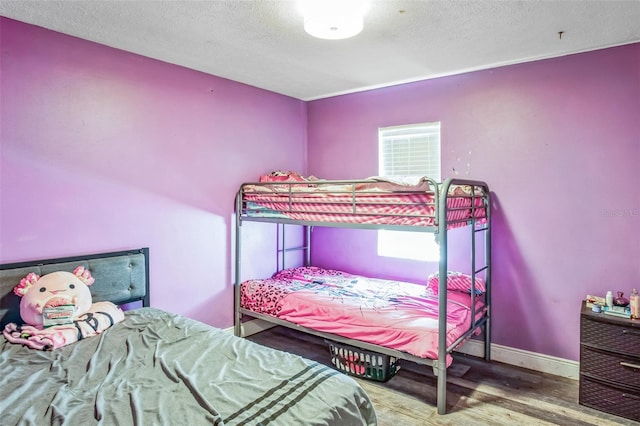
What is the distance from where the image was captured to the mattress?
8.55 feet

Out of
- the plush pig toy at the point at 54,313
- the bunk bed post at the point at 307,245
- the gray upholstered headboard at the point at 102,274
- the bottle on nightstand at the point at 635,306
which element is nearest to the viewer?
the plush pig toy at the point at 54,313

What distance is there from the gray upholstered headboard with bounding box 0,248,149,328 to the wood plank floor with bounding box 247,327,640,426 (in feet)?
5.18

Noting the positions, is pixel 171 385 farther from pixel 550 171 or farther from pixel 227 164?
pixel 550 171

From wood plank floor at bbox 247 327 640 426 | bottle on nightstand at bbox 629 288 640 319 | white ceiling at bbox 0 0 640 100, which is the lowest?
wood plank floor at bbox 247 327 640 426

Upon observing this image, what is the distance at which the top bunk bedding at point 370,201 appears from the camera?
2590 millimetres

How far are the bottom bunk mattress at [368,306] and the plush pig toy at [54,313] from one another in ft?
4.47

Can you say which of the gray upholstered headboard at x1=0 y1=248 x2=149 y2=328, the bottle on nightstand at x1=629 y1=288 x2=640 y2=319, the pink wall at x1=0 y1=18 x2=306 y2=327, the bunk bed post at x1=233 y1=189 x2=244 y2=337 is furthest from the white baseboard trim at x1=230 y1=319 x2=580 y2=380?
the gray upholstered headboard at x1=0 y1=248 x2=149 y2=328

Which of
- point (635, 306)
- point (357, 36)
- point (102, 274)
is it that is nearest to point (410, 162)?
point (357, 36)

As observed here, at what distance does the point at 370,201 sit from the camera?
284 centimetres

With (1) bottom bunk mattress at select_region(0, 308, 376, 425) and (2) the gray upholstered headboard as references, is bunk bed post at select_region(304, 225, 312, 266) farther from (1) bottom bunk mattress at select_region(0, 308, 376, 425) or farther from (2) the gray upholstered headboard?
(1) bottom bunk mattress at select_region(0, 308, 376, 425)

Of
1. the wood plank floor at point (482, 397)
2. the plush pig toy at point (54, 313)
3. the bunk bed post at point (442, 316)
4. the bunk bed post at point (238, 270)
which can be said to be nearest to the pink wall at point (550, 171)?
the wood plank floor at point (482, 397)

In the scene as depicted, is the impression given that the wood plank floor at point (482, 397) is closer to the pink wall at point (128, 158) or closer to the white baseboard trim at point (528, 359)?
the white baseboard trim at point (528, 359)

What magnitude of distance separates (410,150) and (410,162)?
4.5 inches

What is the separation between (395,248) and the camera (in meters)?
3.91
